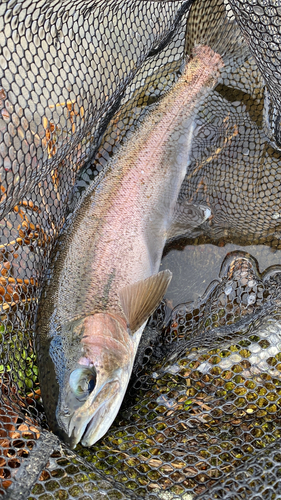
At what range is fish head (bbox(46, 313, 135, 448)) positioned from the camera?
1.87m

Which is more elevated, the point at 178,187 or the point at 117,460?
the point at 178,187

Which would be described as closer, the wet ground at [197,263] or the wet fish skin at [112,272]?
the wet fish skin at [112,272]

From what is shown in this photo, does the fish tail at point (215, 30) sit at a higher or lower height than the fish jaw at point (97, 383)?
higher

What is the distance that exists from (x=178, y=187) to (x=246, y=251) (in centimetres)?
74

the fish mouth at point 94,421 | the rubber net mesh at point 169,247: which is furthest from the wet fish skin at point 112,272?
the rubber net mesh at point 169,247

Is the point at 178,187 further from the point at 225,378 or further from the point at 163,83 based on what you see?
the point at 225,378

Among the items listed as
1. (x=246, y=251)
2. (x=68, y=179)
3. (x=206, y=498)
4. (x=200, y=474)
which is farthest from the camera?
(x=246, y=251)

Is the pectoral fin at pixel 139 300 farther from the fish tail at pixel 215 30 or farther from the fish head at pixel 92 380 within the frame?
the fish tail at pixel 215 30

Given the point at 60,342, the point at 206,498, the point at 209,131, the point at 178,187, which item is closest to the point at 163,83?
the point at 209,131

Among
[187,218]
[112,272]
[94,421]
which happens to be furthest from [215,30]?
[94,421]

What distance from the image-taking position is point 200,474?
5.87 feet

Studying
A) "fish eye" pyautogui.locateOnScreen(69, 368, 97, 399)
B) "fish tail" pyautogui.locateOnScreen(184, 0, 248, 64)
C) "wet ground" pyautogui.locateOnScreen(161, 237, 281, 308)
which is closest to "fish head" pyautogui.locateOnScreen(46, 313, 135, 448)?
"fish eye" pyautogui.locateOnScreen(69, 368, 97, 399)

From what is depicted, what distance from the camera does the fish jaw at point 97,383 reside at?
6.13 feet

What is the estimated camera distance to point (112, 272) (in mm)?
2320
